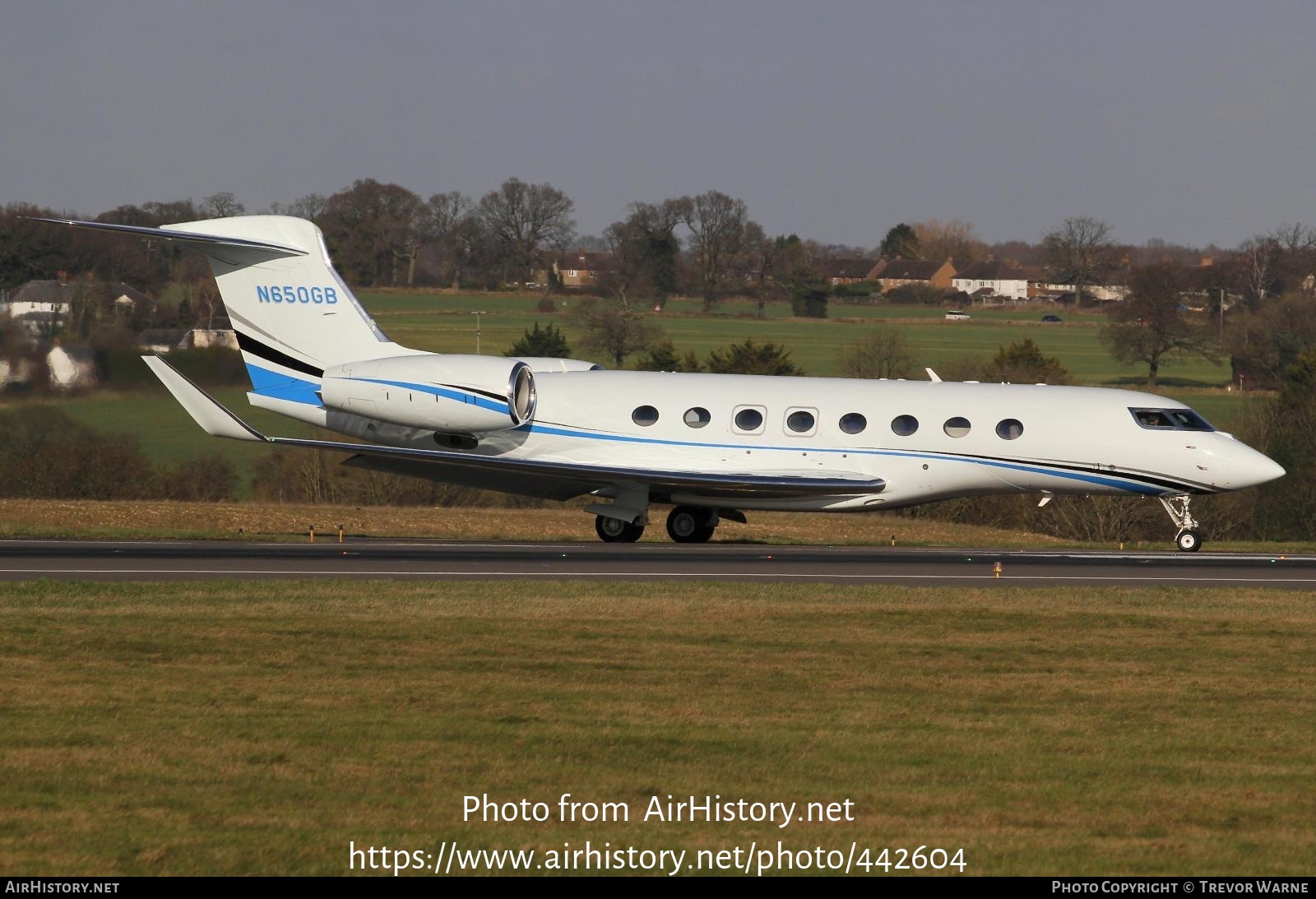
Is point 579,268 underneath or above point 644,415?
above

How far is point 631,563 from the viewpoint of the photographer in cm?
2264

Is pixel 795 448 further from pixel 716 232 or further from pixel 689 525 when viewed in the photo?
pixel 716 232

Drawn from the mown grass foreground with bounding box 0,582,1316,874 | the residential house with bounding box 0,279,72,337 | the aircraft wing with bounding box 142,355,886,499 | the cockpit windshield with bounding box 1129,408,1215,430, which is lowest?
the mown grass foreground with bounding box 0,582,1316,874

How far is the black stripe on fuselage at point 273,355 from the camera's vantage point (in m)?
27.2

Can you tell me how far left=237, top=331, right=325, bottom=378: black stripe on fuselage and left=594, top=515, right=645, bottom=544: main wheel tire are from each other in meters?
5.46

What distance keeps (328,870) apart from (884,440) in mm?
18639

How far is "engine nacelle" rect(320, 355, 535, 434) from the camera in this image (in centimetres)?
2589

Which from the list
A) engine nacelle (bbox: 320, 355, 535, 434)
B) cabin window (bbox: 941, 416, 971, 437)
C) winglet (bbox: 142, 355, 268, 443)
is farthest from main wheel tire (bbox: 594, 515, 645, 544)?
winglet (bbox: 142, 355, 268, 443)

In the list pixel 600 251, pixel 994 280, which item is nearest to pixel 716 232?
pixel 600 251

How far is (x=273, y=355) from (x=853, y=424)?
395 inches

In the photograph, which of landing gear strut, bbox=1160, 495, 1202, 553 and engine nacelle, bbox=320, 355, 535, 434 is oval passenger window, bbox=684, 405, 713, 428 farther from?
landing gear strut, bbox=1160, 495, 1202, 553

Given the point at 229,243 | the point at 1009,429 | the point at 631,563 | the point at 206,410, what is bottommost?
the point at 631,563
